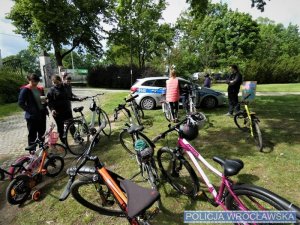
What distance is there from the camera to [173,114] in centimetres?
827

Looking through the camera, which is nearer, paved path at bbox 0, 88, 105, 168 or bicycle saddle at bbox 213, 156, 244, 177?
bicycle saddle at bbox 213, 156, 244, 177

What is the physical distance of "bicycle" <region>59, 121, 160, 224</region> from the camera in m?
2.26

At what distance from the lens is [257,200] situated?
2.48 metres

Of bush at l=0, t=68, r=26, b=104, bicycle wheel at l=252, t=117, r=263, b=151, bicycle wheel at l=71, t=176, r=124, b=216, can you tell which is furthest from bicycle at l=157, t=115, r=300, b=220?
bush at l=0, t=68, r=26, b=104

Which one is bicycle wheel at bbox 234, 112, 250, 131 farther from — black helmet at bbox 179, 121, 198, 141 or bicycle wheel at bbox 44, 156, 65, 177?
bicycle wheel at bbox 44, 156, 65, 177

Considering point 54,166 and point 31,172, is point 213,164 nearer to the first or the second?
point 54,166

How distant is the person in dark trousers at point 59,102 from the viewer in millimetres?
6035

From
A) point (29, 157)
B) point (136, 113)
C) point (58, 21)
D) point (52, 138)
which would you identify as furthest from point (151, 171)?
point (58, 21)

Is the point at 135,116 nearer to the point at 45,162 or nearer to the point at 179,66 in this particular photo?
the point at 45,162

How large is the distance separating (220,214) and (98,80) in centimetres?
2763

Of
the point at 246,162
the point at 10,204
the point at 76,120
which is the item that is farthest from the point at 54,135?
the point at 246,162

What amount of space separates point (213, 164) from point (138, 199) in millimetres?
3036

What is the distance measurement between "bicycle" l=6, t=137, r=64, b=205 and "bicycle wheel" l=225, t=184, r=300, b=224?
325cm

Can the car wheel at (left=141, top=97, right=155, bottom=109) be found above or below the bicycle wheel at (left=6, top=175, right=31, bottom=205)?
above
